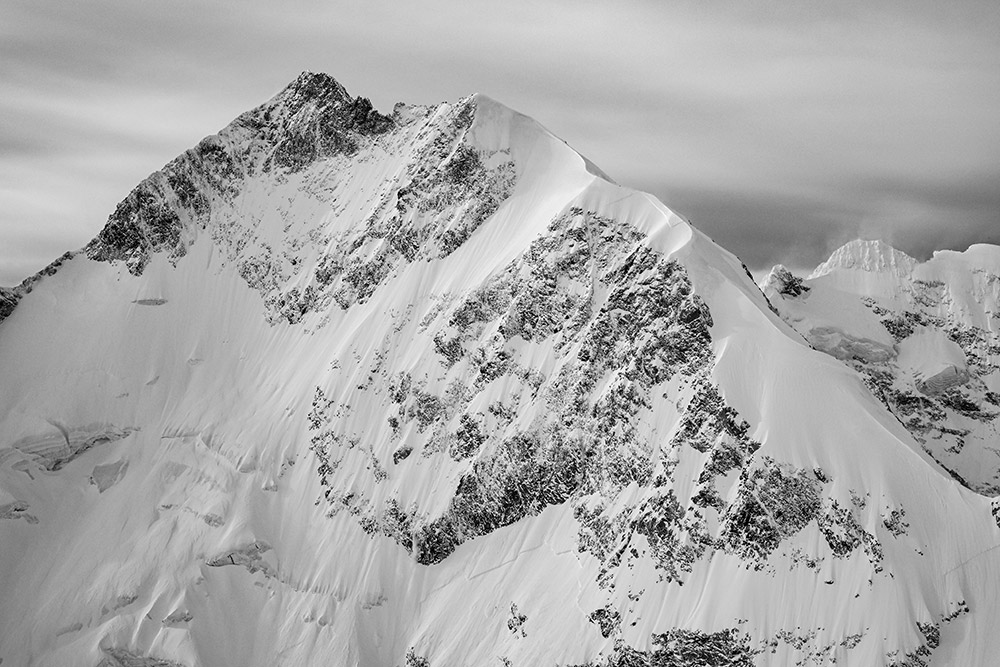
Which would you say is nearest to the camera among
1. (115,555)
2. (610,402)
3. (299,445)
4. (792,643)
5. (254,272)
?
(792,643)

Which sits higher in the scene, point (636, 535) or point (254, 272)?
point (254, 272)

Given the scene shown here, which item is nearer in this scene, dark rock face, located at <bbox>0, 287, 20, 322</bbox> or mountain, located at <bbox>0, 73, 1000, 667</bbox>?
mountain, located at <bbox>0, 73, 1000, 667</bbox>

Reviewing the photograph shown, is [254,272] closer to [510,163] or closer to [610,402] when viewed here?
[510,163]

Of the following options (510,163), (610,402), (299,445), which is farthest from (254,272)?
(610,402)

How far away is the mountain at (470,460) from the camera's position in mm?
120500

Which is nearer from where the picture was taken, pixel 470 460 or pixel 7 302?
pixel 470 460

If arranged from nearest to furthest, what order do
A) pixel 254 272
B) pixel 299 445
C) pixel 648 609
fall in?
pixel 648 609 < pixel 299 445 < pixel 254 272

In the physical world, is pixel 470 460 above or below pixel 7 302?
below

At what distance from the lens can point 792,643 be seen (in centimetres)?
11475

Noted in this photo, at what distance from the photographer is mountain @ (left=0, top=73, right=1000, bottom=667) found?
120m

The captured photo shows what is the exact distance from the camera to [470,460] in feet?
496

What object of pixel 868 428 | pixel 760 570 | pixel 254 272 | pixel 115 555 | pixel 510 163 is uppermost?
pixel 510 163

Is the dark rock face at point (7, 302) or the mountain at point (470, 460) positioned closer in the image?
the mountain at point (470, 460)

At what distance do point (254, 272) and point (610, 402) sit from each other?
9207 cm
